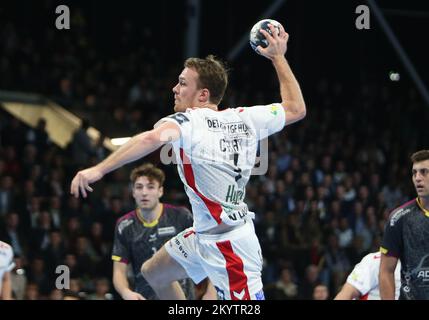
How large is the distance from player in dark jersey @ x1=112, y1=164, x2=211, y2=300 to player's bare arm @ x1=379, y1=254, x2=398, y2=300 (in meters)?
2.17

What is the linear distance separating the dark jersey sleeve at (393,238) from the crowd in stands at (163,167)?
4.42 metres

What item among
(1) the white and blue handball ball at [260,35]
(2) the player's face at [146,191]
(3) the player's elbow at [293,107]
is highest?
(1) the white and blue handball ball at [260,35]

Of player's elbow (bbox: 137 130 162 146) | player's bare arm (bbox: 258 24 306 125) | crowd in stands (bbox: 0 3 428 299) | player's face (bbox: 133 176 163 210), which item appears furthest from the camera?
crowd in stands (bbox: 0 3 428 299)

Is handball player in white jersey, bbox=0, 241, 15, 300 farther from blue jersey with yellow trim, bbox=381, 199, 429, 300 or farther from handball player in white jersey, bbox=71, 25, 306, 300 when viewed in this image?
blue jersey with yellow trim, bbox=381, 199, 429, 300

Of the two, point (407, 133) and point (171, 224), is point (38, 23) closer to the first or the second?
point (407, 133)

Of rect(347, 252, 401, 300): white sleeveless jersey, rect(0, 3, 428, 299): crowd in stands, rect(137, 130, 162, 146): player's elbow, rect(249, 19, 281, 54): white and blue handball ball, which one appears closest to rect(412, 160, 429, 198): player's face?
rect(347, 252, 401, 300): white sleeveless jersey

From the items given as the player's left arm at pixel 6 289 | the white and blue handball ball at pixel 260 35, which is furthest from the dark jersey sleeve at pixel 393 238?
the player's left arm at pixel 6 289

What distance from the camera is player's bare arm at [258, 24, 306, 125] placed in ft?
24.8

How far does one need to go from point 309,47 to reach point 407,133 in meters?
4.07

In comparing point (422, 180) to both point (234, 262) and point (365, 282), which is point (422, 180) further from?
point (234, 262)

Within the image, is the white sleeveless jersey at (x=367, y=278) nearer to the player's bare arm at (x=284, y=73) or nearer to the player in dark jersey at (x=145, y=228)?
the player in dark jersey at (x=145, y=228)

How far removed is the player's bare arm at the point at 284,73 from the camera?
756 centimetres

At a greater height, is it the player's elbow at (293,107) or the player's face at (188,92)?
the player's face at (188,92)
